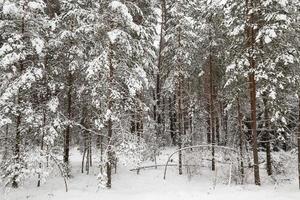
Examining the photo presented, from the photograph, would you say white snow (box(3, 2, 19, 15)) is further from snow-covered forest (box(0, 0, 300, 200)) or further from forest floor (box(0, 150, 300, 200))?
forest floor (box(0, 150, 300, 200))

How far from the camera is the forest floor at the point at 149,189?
53.8ft

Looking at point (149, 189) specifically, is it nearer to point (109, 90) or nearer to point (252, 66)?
point (109, 90)

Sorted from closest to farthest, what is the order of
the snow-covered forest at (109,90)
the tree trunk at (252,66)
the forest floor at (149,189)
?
the forest floor at (149,189), the snow-covered forest at (109,90), the tree trunk at (252,66)

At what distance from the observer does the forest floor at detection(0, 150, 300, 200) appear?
1639 centimetres

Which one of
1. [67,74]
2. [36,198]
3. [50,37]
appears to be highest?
[50,37]

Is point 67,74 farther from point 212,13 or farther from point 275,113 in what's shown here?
point 275,113

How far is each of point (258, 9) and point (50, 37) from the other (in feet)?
36.8

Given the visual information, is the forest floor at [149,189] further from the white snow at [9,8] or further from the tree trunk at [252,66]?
the white snow at [9,8]

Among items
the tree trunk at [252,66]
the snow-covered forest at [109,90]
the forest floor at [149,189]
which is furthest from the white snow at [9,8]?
the tree trunk at [252,66]

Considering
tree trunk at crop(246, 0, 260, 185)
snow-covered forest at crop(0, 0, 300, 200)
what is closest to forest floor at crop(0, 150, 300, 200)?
snow-covered forest at crop(0, 0, 300, 200)

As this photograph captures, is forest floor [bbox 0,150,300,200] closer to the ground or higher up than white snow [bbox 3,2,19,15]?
closer to the ground

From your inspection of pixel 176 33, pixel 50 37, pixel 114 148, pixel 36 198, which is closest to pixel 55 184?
pixel 36 198

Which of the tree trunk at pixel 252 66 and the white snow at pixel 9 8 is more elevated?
the white snow at pixel 9 8

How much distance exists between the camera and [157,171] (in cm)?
2358
